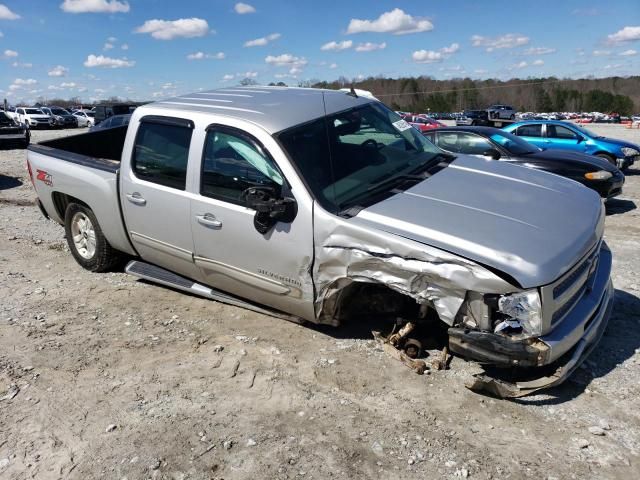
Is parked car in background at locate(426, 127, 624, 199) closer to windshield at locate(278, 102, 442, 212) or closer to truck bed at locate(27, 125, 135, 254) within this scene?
windshield at locate(278, 102, 442, 212)

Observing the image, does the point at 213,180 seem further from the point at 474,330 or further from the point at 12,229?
the point at 12,229

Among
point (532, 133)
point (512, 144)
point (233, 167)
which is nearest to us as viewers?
point (233, 167)

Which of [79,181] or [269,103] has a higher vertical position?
[269,103]

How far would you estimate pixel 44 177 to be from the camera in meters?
5.99

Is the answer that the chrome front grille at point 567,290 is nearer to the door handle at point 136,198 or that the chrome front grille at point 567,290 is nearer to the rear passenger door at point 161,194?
the rear passenger door at point 161,194

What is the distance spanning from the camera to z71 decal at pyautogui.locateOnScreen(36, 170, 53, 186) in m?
5.90

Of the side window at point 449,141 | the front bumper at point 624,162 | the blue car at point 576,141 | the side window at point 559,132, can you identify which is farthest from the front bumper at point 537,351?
the side window at point 559,132

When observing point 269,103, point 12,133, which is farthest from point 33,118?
point 269,103

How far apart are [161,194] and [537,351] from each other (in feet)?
10.4

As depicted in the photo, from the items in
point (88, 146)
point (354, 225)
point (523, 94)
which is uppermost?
point (88, 146)

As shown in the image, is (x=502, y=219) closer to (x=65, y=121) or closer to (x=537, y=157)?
(x=537, y=157)

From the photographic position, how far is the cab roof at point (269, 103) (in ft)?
13.6

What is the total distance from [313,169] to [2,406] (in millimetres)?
2654

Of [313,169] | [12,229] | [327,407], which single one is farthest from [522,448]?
[12,229]
